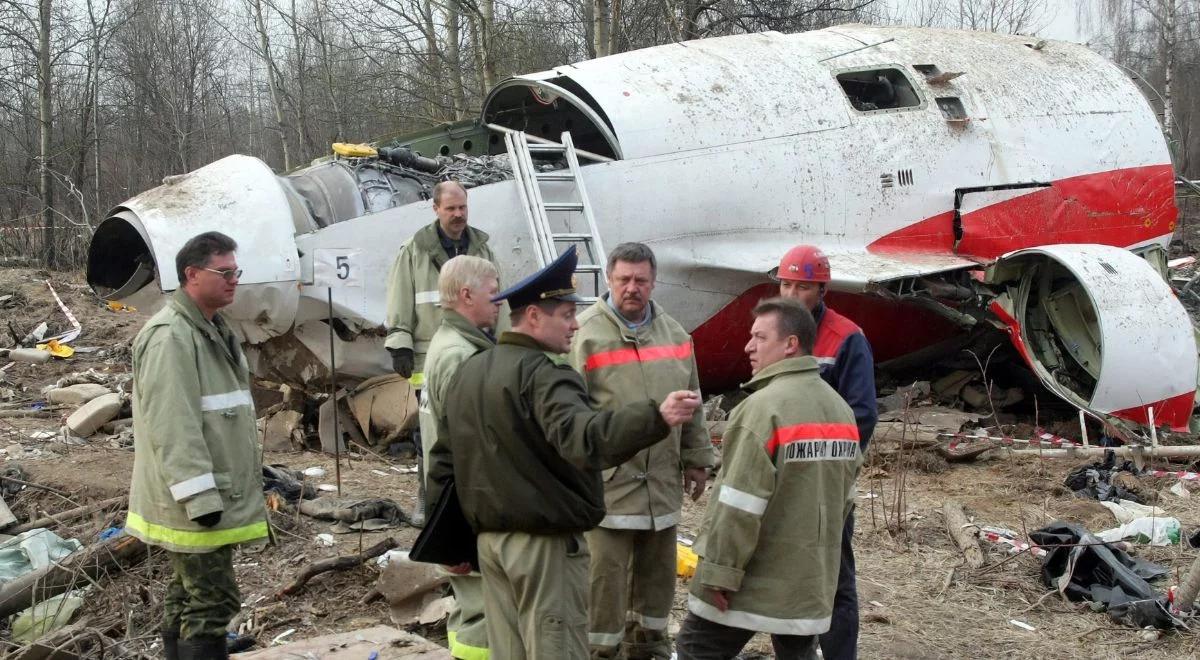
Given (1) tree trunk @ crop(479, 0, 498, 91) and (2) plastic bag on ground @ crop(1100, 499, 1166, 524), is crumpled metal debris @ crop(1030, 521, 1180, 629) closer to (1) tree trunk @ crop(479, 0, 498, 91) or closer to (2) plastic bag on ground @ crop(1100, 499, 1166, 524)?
(2) plastic bag on ground @ crop(1100, 499, 1166, 524)

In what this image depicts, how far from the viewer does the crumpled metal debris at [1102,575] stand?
4977 mm

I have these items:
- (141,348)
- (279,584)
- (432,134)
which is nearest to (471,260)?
(141,348)

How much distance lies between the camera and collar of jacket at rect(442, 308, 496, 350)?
3.73 metres

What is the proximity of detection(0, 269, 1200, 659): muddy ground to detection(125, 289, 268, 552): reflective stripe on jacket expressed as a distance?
3.62 feet

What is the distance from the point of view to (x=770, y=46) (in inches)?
352

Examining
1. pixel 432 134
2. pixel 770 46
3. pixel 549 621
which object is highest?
pixel 770 46

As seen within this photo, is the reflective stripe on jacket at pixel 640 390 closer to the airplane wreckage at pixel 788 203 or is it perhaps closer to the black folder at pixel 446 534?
the black folder at pixel 446 534

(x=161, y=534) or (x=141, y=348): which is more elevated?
(x=141, y=348)

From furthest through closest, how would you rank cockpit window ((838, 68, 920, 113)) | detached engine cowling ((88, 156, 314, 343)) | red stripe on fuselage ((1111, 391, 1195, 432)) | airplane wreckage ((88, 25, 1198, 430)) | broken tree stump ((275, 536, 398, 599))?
cockpit window ((838, 68, 920, 113)), red stripe on fuselage ((1111, 391, 1195, 432)), airplane wreckage ((88, 25, 1198, 430)), detached engine cowling ((88, 156, 314, 343)), broken tree stump ((275, 536, 398, 599))

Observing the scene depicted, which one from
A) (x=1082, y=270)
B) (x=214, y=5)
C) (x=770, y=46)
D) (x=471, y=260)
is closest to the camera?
(x=471, y=260)

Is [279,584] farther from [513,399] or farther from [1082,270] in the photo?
[1082,270]

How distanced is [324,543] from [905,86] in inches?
247

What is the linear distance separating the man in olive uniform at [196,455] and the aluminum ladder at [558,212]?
2.97 m

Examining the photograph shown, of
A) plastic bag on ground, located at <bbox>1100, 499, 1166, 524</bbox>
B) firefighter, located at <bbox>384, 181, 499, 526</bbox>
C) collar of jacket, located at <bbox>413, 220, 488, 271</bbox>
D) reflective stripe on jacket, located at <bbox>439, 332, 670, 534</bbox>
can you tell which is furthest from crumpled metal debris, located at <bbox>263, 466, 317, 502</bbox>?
plastic bag on ground, located at <bbox>1100, 499, 1166, 524</bbox>
